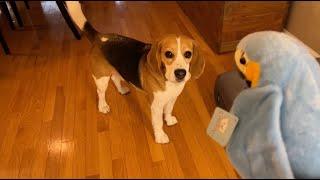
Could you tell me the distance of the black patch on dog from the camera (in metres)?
1.31

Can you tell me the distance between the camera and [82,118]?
60.4 inches

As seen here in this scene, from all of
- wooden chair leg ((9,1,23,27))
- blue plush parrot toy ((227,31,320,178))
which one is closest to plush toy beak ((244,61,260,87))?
blue plush parrot toy ((227,31,320,178))

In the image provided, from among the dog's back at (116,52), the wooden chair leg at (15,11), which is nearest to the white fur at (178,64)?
the dog's back at (116,52)

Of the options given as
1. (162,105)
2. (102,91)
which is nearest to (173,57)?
(162,105)

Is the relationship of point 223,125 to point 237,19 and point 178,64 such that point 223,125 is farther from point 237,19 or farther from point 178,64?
point 237,19

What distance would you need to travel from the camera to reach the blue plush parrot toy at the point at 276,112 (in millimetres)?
724

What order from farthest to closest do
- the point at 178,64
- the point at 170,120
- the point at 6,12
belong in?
1. the point at 6,12
2. the point at 170,120
3. the point at 178,64

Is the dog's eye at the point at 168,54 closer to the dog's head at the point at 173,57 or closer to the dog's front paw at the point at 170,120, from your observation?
the dog's head at the point at 173,57

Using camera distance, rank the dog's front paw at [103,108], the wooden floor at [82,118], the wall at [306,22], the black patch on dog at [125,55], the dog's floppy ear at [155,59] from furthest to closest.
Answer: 1. the wall at [306,22]
2. the dog's front paw at [103,108]
3. the black patch on dog at [125,55]
4. the dog's floppy ear at [155,59]
5. the wooden floor at [82,118]

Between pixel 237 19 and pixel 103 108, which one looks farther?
pixel 237 19

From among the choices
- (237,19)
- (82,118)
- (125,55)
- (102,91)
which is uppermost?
(125,55)

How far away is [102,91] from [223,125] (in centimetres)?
84

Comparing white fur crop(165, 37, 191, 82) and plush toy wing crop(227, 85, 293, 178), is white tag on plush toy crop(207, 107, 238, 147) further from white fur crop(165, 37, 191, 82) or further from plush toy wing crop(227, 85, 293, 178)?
white fur crop(165, 37, 191, 82)

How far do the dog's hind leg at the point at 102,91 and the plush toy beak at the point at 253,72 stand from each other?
2.57 feet
